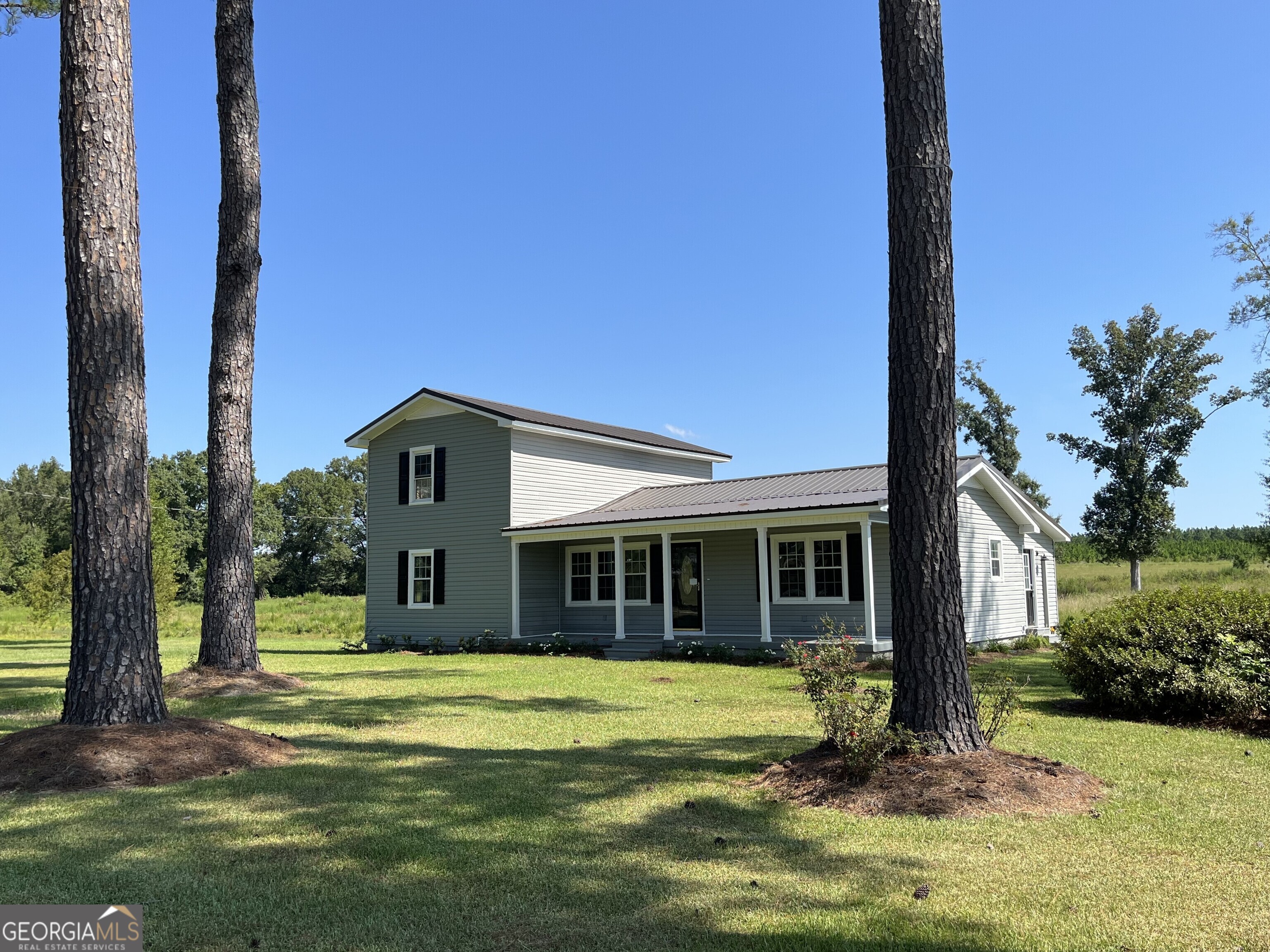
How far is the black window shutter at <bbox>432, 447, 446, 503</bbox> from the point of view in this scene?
2250 cm

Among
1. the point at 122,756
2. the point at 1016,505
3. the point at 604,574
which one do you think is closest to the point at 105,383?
the point at 122,756

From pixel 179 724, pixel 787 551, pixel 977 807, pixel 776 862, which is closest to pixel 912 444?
pixel 977 807

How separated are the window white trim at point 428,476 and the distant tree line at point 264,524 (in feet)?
113

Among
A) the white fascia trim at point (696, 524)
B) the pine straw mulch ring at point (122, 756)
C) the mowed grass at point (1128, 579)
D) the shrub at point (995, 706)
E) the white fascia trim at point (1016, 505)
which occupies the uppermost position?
the white fascia trim at point (1016, 505)

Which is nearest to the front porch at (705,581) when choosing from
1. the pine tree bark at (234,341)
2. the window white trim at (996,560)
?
the window white trim at (996,560)

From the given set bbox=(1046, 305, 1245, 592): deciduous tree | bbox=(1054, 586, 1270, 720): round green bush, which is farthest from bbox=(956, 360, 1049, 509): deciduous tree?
bbox=(1054, 586, 1270, 720): round green bush

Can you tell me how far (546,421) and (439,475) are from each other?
3143mm

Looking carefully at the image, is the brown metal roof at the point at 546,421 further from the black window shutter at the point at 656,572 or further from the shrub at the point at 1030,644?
the shrub at the point at 1030,644

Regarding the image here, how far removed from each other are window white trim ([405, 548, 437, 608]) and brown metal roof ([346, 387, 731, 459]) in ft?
11.9

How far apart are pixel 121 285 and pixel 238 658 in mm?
6844

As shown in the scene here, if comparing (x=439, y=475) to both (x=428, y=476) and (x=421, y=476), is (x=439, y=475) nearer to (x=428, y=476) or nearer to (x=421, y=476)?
(x=428, y=476)

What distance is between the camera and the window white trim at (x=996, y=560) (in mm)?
20578

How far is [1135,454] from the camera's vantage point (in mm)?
32125

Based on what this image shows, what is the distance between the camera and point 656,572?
20547 millimetres
